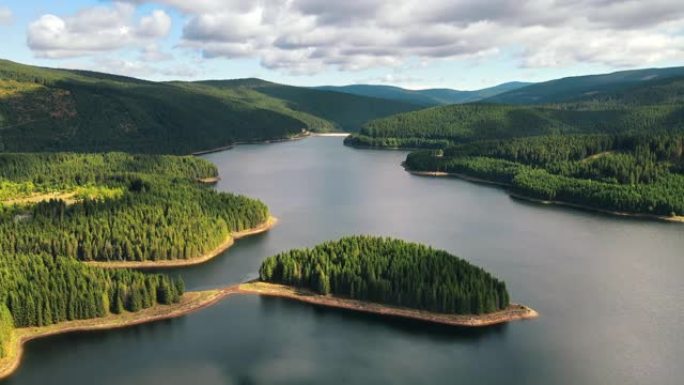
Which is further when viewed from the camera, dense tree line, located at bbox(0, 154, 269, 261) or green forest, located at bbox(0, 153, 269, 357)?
dense tree line, located at bbox(0, 154, 269, 261)

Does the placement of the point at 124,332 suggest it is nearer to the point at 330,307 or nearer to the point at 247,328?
the point at 247,328

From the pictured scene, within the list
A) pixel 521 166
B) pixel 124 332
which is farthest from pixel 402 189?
pixel 124 332

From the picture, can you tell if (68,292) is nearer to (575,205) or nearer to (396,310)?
(396,310)

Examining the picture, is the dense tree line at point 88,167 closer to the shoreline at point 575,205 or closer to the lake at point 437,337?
the lake at point 437,337

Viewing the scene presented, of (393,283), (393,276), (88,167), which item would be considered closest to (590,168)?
(393,276)

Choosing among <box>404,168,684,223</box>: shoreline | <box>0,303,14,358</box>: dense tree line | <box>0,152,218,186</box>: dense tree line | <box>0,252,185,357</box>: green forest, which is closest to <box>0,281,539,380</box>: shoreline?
<box>0,303,14,358</box>: dense tree line

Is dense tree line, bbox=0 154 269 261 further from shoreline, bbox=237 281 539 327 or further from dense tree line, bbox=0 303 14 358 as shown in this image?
dense tree line, bbox=0 303 14 358
